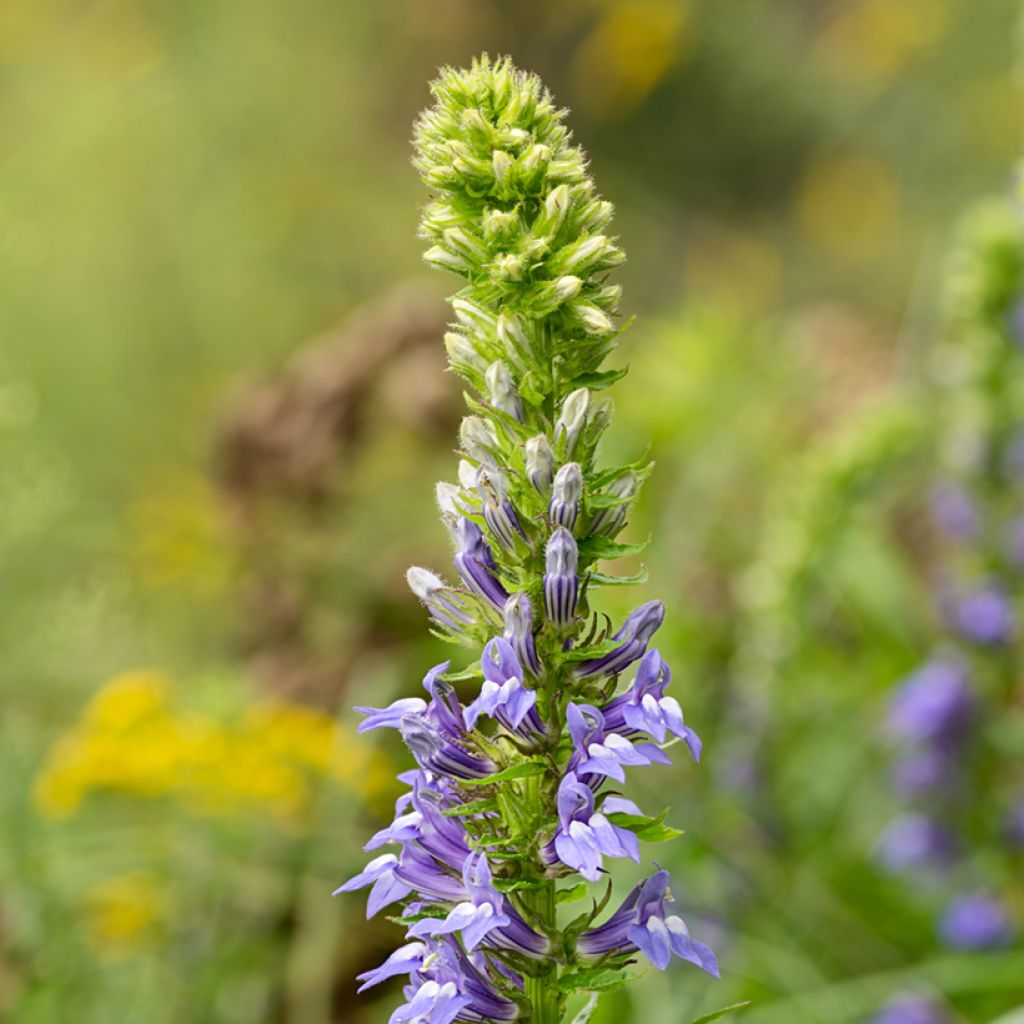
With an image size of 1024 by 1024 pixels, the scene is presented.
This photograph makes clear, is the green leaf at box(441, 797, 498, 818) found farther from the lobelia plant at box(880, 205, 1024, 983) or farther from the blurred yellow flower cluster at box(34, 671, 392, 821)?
the lobelia plant at box(880, 205, 1024, 983)

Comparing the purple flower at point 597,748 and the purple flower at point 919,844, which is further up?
the purple flower at point 919,844

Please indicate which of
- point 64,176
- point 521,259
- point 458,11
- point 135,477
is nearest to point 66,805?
point 521,259

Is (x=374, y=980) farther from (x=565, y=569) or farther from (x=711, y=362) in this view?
(x=711, y=362)

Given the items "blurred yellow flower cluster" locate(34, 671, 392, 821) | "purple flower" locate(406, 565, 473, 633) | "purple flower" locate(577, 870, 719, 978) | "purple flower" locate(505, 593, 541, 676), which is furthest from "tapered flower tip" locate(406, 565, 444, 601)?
"blurred yellow flower cluster" locate(34, 671, 392, 821)

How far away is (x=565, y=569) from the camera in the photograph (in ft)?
3.85

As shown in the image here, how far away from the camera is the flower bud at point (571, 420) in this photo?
120 cm

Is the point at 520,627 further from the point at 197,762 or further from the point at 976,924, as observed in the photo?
the point at 976,924

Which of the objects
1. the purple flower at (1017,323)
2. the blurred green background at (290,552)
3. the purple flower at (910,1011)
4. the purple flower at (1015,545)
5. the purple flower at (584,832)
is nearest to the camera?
the purple flower at (584,832)

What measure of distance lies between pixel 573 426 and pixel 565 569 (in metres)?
0.13

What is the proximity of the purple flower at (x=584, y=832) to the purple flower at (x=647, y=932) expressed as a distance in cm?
10

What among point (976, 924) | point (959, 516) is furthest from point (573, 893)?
point (959, 516)

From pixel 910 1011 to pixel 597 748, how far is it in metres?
1.97

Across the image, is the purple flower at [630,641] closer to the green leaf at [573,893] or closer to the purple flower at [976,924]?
the green leaf at [573,893]

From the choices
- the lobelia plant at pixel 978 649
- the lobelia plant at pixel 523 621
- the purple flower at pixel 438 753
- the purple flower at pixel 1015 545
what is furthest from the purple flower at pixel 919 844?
the purple flower at pixel 438 753
